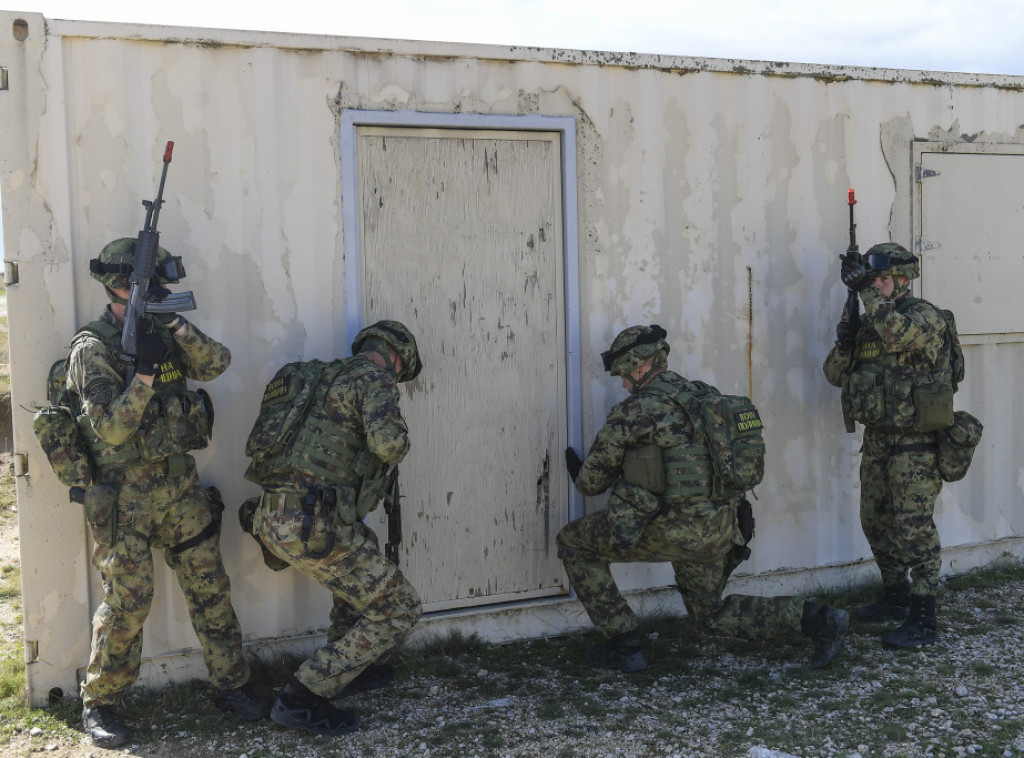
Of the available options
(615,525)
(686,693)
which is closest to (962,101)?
(615,525)

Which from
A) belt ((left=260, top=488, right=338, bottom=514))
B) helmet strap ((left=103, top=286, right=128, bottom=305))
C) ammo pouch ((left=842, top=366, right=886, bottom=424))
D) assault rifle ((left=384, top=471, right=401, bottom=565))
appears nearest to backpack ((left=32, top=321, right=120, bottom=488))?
helmet strap ((left=103, top=286, right=128, bottom=305))

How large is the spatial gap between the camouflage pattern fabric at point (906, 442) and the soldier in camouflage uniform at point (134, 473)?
3.32 m

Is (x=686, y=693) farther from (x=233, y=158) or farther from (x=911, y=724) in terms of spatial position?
(x=233, y=158)

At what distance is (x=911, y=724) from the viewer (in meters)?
4.27

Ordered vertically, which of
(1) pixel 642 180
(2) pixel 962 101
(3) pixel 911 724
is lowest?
(3) pixel 911 724

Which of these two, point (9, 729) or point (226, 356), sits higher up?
point (226, 356)

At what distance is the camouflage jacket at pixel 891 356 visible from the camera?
5.17 meters

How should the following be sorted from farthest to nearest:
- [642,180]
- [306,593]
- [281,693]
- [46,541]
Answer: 1. [642,180]
2. [306,593]
3. [46,541]
4. [281,693]

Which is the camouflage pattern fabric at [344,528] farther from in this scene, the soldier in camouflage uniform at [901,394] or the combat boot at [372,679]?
the soldier in camouflage uniform at [901,394]

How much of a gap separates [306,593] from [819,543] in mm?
3107

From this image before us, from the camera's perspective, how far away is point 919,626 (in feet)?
17.2

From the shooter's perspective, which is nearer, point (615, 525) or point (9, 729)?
point (9, 729)

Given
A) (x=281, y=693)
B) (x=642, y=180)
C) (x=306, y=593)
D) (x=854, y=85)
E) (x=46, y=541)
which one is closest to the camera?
(x=281, y=693)

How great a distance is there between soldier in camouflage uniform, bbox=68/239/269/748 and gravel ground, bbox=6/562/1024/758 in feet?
0.94
